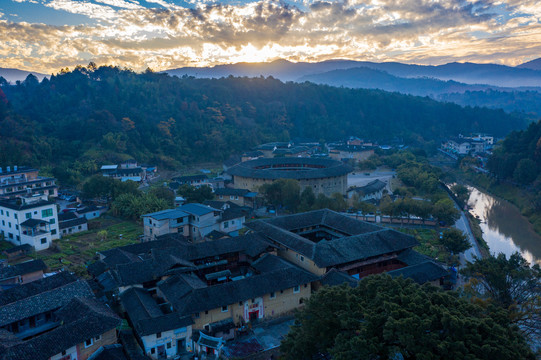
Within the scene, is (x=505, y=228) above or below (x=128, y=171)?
below

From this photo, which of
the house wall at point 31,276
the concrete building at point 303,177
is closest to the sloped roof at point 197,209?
the house wall at point 31,276

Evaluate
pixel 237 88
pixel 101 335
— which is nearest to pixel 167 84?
pixel 237 88

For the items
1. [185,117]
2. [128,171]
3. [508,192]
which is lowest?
[508,192]

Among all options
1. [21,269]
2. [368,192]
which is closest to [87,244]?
[21,269]

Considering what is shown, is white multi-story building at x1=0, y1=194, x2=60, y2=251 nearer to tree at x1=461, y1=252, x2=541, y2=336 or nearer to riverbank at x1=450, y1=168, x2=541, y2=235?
tree at x1=461, y1=252, x2=541, y2=336

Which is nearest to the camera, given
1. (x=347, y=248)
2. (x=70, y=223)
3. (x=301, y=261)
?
(x=347, y=248)

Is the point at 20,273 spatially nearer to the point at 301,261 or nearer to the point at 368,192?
the point at 301,261
